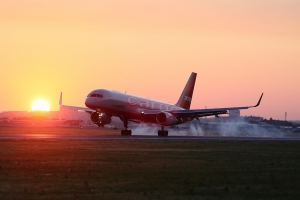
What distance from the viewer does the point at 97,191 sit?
20.0m

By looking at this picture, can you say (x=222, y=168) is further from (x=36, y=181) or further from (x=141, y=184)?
(x=36, y=181)

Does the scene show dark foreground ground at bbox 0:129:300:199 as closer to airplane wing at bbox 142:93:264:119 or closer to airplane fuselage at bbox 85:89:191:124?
airplane fuselage at bbox 85:89:191:124

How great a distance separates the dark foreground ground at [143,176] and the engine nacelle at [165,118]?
3677 cm

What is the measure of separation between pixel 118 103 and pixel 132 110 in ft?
7.25

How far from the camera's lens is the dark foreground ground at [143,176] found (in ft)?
65.4

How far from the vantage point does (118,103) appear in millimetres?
70312

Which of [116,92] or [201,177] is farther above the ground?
[116,92]

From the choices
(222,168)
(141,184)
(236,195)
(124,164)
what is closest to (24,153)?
(124,164)

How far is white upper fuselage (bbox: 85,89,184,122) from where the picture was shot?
69.4 m

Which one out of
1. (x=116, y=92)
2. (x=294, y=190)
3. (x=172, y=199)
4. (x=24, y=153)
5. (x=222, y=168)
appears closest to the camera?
(x=172, y=199)

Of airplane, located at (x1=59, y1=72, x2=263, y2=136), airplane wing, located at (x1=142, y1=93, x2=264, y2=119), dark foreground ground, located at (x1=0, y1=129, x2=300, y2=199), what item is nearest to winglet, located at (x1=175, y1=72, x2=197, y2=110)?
airplane, located at (x1=59, y1=72, x2=263, y2=136)

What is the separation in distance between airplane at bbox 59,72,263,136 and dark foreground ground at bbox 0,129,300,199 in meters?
33.9

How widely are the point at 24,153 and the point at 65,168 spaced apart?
29.6 feet

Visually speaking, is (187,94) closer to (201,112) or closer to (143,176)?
(201,112)
